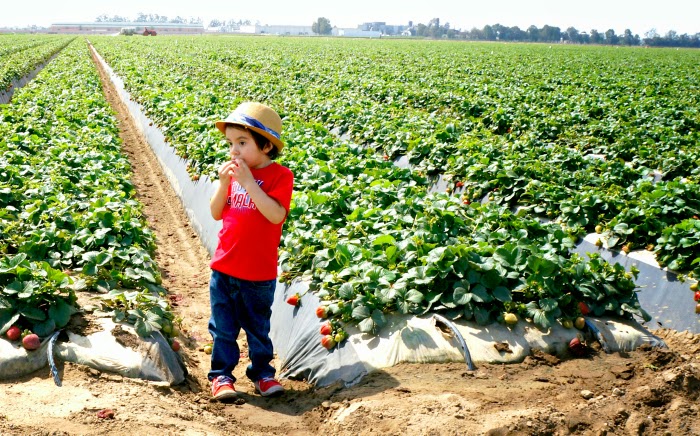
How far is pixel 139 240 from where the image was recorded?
5.54m

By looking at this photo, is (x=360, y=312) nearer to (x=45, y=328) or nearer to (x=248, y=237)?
(x=248, y=237)

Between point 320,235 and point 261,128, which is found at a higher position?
point 261,128

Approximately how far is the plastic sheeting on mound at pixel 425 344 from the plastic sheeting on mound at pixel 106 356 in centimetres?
78

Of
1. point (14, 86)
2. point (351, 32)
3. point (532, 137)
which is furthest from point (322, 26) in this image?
point (532, 137)

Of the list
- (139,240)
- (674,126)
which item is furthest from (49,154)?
(674,126)

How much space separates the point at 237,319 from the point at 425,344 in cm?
109

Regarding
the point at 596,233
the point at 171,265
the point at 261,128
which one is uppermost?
the point at 261,128

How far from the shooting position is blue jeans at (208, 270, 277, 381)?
3.92 m

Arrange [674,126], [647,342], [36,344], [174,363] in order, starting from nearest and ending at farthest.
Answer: [36,344] → [174,363] → [647,342] → [674,126]

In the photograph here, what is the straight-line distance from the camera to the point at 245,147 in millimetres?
3812

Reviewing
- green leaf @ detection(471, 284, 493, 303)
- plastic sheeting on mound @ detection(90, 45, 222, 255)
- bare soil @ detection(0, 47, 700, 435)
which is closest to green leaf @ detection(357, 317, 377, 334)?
bare soil @ detection(0, 47, 700, 435)

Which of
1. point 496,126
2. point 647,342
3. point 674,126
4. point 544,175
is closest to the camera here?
point 647,342

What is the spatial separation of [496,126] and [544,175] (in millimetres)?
5114

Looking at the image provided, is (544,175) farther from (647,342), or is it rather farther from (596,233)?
(647,342)
